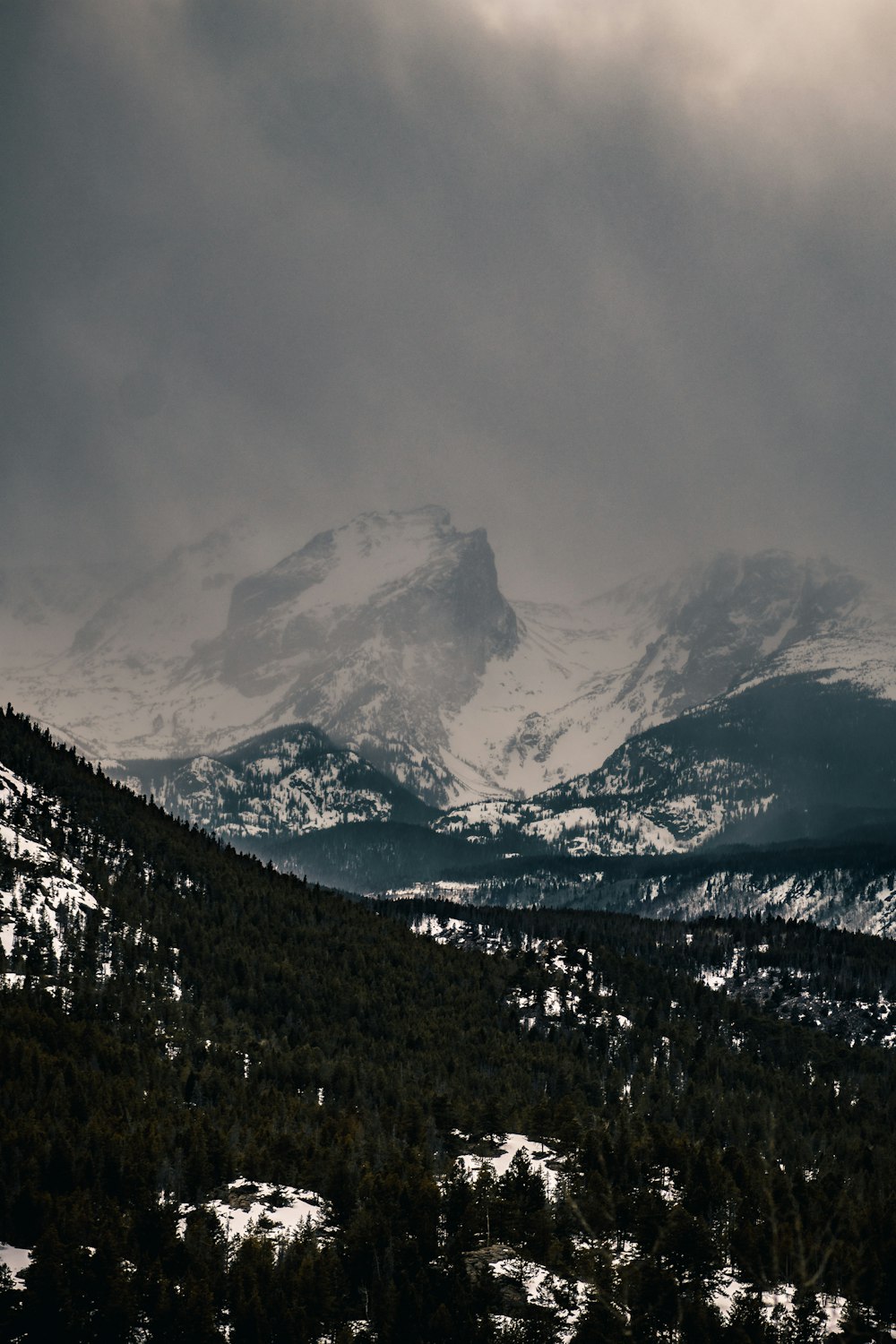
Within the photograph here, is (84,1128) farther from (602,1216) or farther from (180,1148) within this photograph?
(602,1216)

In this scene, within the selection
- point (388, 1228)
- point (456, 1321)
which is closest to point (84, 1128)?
point (388, 1228)

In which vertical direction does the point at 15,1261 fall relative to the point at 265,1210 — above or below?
below

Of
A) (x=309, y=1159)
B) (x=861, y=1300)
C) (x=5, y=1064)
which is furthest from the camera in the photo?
(x=5, y=1064)

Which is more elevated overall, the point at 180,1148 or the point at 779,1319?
the point at 180,1148

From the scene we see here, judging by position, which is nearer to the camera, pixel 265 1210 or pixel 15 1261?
pixel 15 1261

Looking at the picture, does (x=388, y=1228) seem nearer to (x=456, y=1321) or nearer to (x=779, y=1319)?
(x=456, y=1321)

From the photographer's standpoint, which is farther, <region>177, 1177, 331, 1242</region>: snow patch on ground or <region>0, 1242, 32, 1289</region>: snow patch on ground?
<region>177, 1177, 331, 1242</region>: snow patch on ground

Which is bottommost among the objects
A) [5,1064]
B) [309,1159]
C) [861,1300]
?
[861,1300]

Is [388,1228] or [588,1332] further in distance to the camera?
[388,1228]

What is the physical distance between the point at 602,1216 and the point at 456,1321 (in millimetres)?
29416

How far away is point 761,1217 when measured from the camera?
144375 millimetres

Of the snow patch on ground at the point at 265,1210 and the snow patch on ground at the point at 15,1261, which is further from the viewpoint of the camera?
the snow patch on ground at the point at 265,1210

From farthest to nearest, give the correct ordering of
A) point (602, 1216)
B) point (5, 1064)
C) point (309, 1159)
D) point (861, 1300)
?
point (5, 1064), point (309, 1159), point (602, 1216), point (861, 1300)

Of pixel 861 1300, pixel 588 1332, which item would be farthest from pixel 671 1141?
pixel 588 1332
